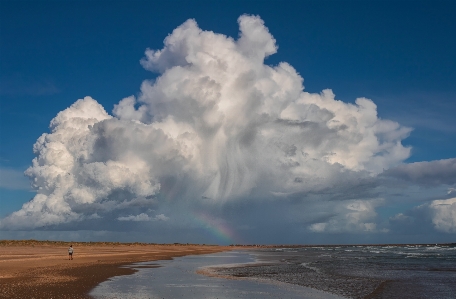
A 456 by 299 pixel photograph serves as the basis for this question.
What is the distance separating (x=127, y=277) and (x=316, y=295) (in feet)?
59.3

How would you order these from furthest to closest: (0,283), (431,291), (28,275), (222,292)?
(28,275) < (431,291) < (0,283) < (222,292)

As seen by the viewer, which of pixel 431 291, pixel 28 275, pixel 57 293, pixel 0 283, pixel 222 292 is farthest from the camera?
pixel 28 275

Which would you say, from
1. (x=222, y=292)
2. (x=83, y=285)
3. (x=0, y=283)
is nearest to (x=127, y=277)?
(x=83, y=285)

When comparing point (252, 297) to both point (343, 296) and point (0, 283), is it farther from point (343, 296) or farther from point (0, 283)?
point (0, 283)

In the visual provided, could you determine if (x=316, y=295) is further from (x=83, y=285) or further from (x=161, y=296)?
(x=83, y=285)

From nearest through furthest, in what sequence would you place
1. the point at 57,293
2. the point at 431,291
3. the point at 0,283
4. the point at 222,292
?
the point at 57,293, the point at 222,292, the point at 0,283, the point at 431,291

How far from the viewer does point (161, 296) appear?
85.6 ft

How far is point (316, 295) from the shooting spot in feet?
93.0

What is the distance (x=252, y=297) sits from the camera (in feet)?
86.8

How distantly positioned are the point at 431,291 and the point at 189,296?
19.1 m

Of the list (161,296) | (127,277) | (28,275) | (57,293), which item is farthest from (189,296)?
(28,275)

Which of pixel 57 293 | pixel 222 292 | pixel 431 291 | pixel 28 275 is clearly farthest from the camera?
pixel 28 275

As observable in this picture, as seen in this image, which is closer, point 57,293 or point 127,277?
point 57,293

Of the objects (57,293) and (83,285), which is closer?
(57,293)
